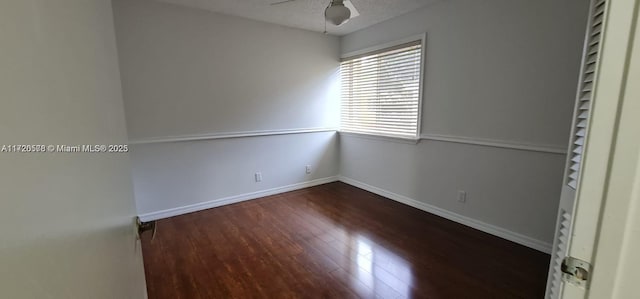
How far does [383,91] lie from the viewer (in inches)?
134

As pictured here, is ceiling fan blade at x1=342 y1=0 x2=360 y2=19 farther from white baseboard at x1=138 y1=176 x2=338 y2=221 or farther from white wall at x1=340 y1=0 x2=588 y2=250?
white baseboard at x1=138 y1=176 x2=338 y2=221

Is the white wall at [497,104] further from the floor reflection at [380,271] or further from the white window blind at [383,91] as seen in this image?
the floor reflection at [380,271]

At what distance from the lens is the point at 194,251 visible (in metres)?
2.25

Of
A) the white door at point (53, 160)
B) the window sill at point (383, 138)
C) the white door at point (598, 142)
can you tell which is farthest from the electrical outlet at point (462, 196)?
the white door at point (53, 160)

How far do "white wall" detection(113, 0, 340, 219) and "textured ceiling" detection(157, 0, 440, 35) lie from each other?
0.15m

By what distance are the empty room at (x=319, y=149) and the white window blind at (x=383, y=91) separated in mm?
24

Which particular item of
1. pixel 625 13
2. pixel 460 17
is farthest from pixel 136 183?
pixel 460 17

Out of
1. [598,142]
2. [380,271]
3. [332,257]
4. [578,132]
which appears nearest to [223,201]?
[332,257]

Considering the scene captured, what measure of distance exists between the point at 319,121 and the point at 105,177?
11.4ft

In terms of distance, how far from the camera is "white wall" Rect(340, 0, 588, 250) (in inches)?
79.1

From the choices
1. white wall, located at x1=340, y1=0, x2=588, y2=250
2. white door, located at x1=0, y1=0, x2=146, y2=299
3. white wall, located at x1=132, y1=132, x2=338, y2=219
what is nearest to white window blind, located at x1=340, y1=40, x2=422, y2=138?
white wall, located at x1=340, y1=0, x2=588, y2=250

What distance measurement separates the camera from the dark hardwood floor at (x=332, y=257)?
179 centimetres

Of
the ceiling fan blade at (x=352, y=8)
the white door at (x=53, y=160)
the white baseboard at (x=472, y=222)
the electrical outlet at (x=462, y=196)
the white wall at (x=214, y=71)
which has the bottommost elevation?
the white baseboard at (x=472, y=222)

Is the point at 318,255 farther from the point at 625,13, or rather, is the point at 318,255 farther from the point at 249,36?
the point at 249,36
